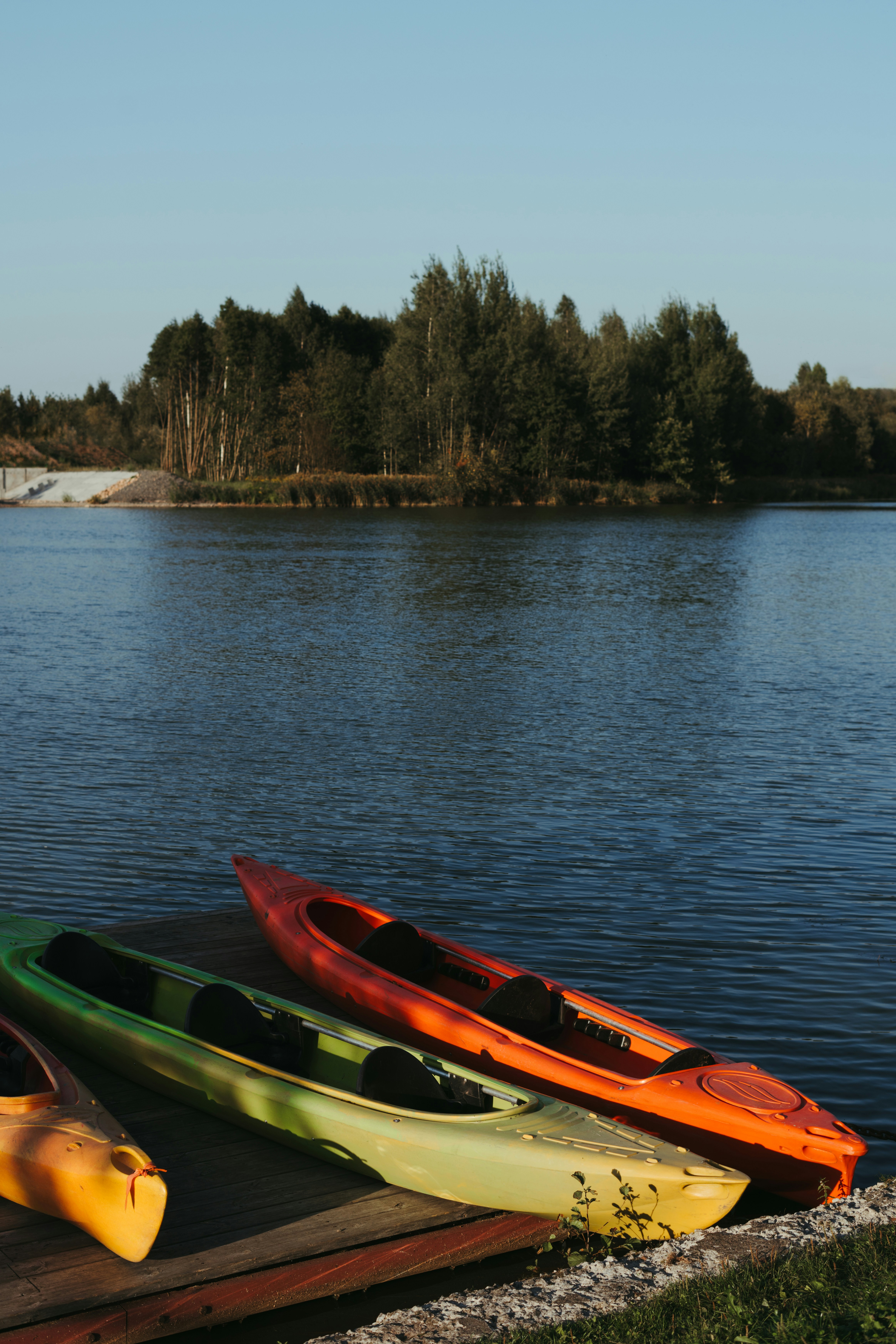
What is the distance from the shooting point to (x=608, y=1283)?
4.71m

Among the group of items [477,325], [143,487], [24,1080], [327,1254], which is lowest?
[327,1254]

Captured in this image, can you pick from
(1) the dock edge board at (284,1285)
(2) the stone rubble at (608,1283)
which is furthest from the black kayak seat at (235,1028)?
(2) the stone rubble at (608,1283)

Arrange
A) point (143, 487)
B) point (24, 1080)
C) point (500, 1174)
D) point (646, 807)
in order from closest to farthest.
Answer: point (500, 1174)
point (24, 1080)
point (646, 807)
point (143, 487)

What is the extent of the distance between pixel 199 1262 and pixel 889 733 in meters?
13.5

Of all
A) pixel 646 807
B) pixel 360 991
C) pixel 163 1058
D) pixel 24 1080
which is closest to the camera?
pixel 24 1080

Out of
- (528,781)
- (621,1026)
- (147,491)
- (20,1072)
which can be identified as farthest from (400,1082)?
(147,491)

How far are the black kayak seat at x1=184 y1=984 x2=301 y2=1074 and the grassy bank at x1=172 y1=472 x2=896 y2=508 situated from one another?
68605mm

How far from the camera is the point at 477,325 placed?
75438 mm

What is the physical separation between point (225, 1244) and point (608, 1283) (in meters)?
1.56

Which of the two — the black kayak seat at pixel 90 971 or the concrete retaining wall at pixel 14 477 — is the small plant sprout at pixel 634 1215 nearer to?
the black kayak seat at pixel 90 971

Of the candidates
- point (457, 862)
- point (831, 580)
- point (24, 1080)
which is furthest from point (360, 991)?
point (831, 580)

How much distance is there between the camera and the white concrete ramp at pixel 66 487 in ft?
289

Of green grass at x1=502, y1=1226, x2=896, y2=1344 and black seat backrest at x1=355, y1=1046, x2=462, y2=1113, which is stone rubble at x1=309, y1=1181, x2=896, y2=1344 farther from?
black seat backrest at x1=355, y1=1046, x2=462, y2=1113

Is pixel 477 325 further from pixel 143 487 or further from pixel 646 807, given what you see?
pixel 646 807
